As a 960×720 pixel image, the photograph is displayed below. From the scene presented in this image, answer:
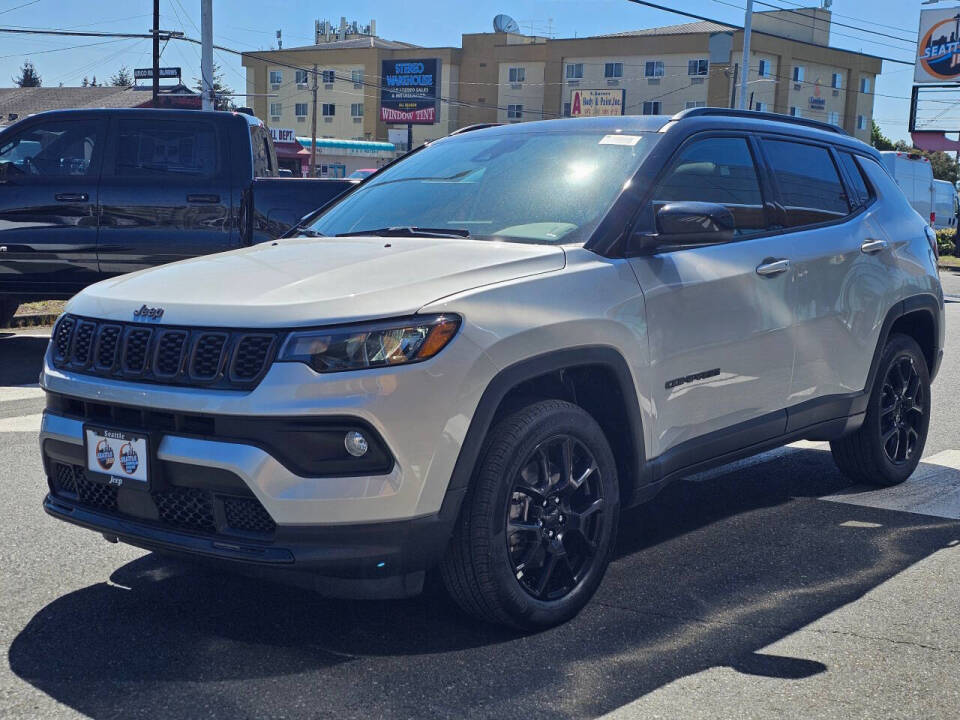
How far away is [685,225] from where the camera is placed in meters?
4.24

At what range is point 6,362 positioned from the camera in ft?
32.7

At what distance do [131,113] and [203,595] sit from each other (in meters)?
6.86

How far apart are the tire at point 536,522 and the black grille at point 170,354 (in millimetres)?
788

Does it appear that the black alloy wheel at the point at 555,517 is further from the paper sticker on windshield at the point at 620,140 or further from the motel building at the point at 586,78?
the motel building at the point at 586,78

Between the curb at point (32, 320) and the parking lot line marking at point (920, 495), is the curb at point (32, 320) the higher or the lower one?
the lower one

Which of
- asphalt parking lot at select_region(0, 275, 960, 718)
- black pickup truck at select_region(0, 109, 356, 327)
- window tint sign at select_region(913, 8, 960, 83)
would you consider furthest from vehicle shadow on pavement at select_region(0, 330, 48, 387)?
window tint sign at select_region(913, 8, 960, 83)

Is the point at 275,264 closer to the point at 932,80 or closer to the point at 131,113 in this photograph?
the point at 131,113

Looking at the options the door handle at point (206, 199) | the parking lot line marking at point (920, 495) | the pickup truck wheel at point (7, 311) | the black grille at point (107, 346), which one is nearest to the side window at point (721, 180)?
the parking lot line marking at point (920, 495)

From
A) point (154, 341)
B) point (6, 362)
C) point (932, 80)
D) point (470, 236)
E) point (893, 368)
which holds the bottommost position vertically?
point (6, 362)

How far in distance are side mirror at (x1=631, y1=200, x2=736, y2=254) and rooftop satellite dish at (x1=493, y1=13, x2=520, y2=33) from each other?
87267mm

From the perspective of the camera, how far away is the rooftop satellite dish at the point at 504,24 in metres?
88.4

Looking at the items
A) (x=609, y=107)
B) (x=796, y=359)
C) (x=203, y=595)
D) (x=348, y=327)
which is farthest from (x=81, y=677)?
(x=609, y=107)

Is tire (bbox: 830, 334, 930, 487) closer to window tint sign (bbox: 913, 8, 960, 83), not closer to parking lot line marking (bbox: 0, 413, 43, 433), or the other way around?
parking lot line marking (bbox: 0, 413, 43, 433)

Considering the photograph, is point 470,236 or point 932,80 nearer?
point 470,236
